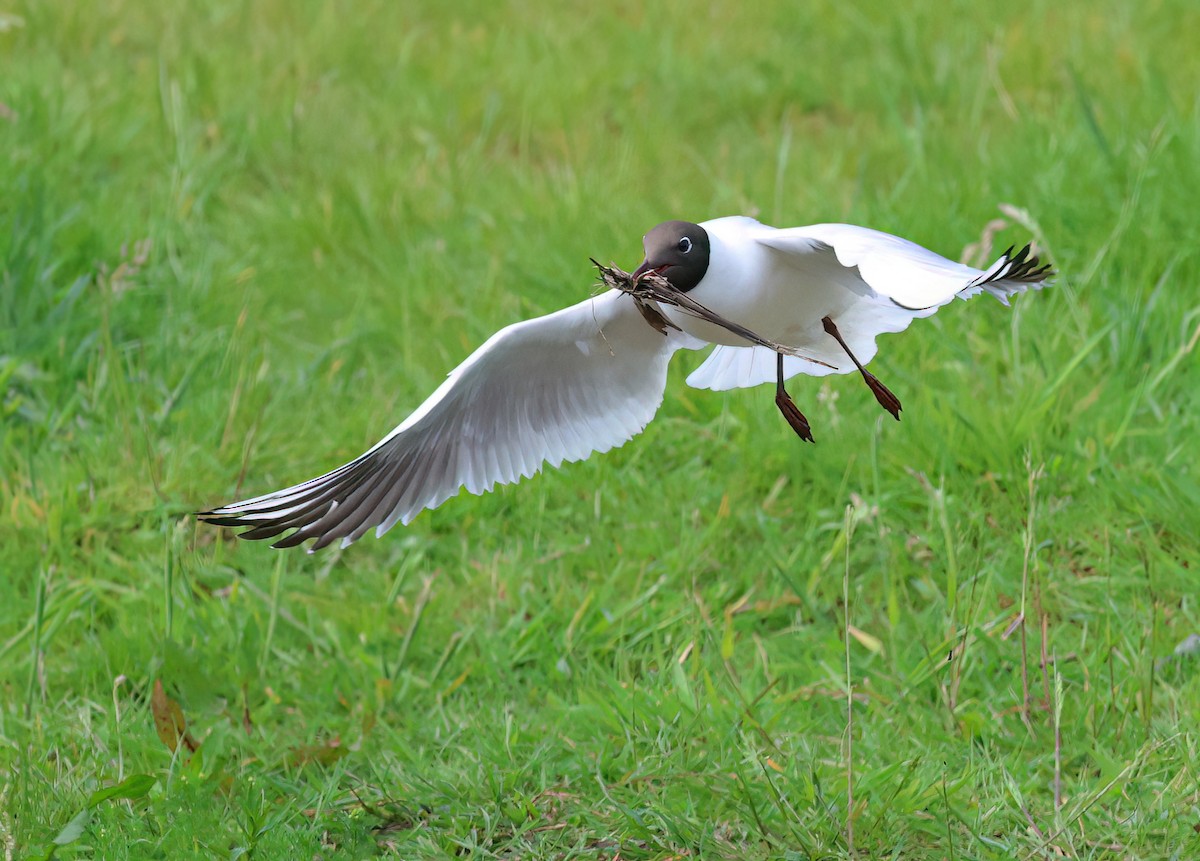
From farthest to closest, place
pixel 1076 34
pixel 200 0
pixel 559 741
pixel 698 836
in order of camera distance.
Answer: pixel 200 0 → pixel 1076 34 → pixel 559 741 → pixel 698 836

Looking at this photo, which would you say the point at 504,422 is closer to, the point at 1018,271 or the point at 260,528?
the point at 260,528

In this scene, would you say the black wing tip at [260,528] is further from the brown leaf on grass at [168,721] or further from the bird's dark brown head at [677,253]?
the bird's dark brown head at [677,253]

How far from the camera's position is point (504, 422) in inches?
145

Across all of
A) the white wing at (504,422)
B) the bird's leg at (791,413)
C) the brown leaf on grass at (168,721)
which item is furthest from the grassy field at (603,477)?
the white wing at (504,422)

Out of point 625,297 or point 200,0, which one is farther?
point 200,0

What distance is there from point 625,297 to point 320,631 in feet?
4.78

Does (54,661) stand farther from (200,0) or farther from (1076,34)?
(1076,34)

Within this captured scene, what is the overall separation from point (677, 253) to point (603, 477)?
5.13 ft

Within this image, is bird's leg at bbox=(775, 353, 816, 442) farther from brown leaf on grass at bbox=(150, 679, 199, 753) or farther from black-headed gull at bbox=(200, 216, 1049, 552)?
brown leaf on grass at bbox=(150, 679, 199, 753)

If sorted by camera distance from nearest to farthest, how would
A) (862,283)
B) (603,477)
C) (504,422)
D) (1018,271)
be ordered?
1. (1018,271)
2. (862,283)
3. (504,422)
4. (603,477)

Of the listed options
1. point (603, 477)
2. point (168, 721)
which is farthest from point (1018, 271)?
point (168, 721)

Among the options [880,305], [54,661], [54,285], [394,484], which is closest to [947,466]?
[880,305]

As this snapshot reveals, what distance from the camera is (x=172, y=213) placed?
18.3 ft

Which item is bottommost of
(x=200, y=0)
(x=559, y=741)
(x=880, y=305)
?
(x=559, y=741)
